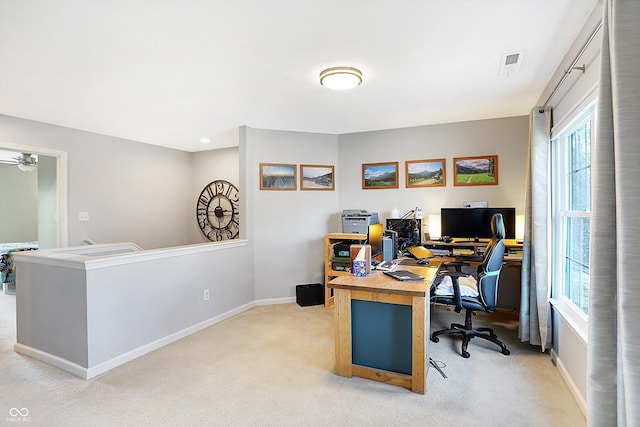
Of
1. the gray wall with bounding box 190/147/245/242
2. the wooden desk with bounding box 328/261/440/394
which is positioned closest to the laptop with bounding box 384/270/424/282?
the wooden desk with bounding box 328/261/440/394

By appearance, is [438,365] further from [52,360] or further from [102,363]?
[52,360]

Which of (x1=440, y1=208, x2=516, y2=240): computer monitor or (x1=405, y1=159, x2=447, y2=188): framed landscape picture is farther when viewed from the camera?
(x1=405, y1=159, x2=447, y2=188): framed landscape picture

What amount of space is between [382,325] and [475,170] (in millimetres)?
2665

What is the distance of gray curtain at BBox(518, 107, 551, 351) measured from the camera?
2643mm

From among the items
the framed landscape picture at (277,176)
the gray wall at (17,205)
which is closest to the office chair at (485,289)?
the framed landscape picture at (277,176)

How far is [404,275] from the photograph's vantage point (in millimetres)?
2438

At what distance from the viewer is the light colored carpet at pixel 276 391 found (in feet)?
6.26

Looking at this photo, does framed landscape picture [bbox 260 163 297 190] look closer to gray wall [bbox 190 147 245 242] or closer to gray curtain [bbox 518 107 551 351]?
gray wall [bbox 190 147 245 242]

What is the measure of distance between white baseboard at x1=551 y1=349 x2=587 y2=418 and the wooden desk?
3.05 ft

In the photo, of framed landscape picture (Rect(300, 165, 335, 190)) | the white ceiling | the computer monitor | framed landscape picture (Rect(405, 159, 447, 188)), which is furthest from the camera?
framed landscape picture (Rect(300, 165, 335, 190))

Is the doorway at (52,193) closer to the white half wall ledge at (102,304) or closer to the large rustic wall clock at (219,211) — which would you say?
the white half wall ledge at (102,304)

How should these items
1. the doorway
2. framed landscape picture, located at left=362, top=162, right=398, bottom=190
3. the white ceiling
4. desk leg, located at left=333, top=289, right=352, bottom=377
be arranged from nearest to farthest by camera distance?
1. the white ceiling
2. desk leg, located at left=333, top=289, right=352, bottom=377
3. the doorway
4. framed landscape picture, located at left=362, top=162, right=398, bottom=190

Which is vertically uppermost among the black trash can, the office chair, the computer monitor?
the computer monitor

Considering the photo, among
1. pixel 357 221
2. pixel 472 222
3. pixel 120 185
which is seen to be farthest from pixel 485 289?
pixel 120 185
